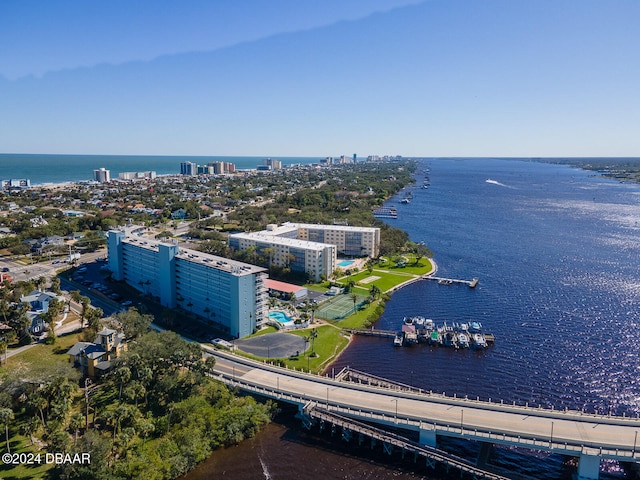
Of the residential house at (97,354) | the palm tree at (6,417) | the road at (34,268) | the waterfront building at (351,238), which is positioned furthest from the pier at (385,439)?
the road at (34,268)

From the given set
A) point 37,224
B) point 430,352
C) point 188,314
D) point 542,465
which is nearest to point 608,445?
point 542,465

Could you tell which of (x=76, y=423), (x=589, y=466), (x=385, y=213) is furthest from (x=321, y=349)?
(x=385, y=213)

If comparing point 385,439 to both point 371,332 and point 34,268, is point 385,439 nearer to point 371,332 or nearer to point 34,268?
point 371,332

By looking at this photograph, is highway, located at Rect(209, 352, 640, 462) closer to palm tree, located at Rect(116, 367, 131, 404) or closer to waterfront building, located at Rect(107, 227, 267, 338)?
palm tree, located at Rect(116, 367, 131, 404)

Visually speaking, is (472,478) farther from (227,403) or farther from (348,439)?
(227,403)

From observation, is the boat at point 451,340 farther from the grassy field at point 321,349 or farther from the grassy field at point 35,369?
the grassy field at point 35,369

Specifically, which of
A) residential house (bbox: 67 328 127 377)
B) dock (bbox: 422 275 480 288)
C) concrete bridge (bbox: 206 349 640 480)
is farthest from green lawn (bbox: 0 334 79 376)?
dock (bbox: 422 275 480 288)
